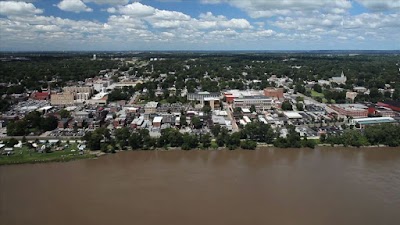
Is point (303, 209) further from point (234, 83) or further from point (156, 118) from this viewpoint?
point (234, 83)

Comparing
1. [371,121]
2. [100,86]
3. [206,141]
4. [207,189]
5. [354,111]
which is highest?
[100,86]

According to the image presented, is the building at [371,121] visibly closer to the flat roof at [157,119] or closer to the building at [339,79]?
the flat roof at [157,119]

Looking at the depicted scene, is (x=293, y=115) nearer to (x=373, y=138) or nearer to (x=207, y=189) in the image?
(x=373, y=138)

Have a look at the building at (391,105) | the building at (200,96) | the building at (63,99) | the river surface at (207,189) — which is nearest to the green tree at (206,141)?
the river surface at (207,189)

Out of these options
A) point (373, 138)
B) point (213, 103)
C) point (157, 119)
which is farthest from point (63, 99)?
point (373, 138)

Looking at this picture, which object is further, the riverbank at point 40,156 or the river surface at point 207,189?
the riverbank at point 40,156

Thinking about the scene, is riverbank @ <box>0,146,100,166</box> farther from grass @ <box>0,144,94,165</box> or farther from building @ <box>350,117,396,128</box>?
building @ <box>350,117,396,128</box>
